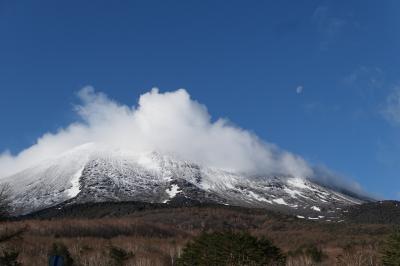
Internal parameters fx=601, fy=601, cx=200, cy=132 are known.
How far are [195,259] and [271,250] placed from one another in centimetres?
403

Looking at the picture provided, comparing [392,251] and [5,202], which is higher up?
[392,251]

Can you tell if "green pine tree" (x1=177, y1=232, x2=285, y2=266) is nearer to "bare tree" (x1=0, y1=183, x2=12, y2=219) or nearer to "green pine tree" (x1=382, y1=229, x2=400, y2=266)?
"green pine tree" (x1=382, y1=229, x2=400, y2=266)

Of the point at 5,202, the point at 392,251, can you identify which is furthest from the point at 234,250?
the point at 5,202

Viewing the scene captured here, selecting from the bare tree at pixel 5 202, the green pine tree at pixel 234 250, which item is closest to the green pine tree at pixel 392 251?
the green pine tree at pixel 234 250

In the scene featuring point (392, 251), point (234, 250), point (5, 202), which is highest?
point (234, 250)

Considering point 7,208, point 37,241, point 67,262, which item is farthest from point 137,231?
point 7,208

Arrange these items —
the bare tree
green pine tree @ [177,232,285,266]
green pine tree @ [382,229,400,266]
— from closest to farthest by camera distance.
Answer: the bare tree → green pine tree @ [382,229,400,266] → green pine tree @ [177,232,285,266]

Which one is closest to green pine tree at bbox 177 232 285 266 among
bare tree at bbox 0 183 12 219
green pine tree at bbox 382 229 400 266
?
green pine tree at bbox 382 229 400 266

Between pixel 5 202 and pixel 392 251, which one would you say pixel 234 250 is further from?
pixel 5 202

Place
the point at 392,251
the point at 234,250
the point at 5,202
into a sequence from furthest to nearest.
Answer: the point at 234,250 < the point at 392,251 < the point at 5,202

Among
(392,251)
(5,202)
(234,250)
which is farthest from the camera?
(234,250)

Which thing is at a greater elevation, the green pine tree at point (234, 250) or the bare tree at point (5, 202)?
the green pine tree at point (234, 250)

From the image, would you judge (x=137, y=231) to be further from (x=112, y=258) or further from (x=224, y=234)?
(x=224, y=234)

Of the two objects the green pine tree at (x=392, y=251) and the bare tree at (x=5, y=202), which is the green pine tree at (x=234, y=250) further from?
the bare tree at (x=5, y=202)
